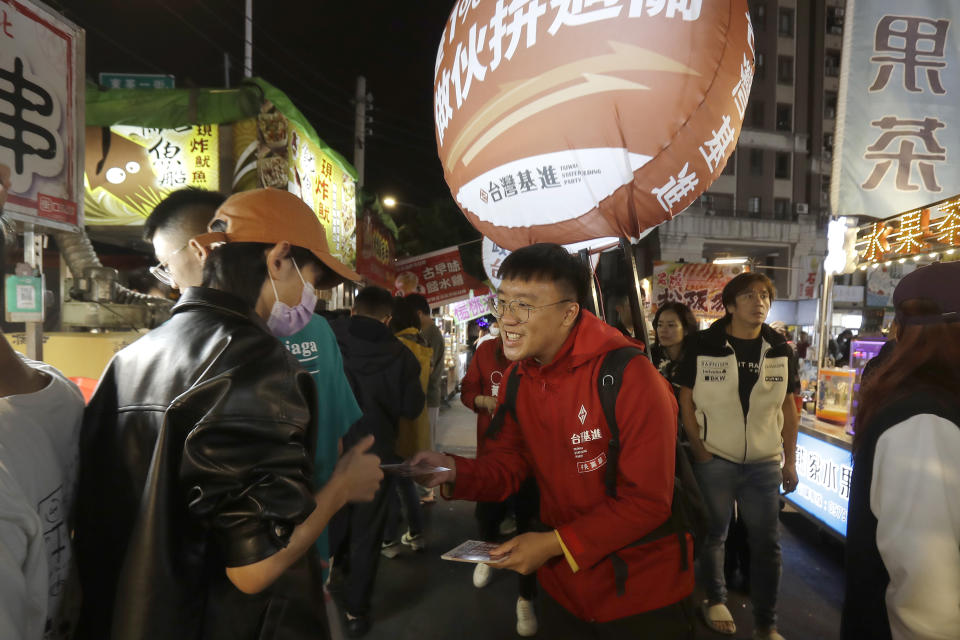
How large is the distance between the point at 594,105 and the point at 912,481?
173 centimetres

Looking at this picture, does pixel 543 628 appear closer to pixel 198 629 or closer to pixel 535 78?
pixel 198 629

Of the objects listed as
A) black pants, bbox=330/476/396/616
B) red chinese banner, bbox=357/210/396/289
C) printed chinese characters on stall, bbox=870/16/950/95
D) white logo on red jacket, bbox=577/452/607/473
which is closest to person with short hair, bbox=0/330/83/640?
white logo on red jacket, bbox=577/452/607/473

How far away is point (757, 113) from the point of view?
111 feet

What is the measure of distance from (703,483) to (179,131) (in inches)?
261

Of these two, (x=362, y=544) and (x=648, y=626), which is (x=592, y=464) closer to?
(x=648, y=626)

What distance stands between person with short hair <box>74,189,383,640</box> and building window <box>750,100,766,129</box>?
39.8 metres

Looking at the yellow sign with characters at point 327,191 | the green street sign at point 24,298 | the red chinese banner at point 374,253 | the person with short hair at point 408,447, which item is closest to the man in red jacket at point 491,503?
the person with short hair at point 408,447

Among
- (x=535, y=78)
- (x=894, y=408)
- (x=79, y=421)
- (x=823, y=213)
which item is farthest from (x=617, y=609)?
(x=823, y=213)

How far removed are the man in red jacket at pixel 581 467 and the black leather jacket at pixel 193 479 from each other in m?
0.84

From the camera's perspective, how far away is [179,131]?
6.00 meters

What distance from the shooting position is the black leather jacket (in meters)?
1.18

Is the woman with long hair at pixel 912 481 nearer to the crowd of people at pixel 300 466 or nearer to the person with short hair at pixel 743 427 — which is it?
the crowd of people at pixel 300 466

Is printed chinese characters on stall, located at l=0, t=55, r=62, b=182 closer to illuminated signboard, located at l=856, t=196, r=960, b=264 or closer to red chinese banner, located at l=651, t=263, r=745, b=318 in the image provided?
illuminated signboard, located at l=856, t=196, r=960, b=264

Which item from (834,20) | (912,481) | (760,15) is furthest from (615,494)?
(834,20)
